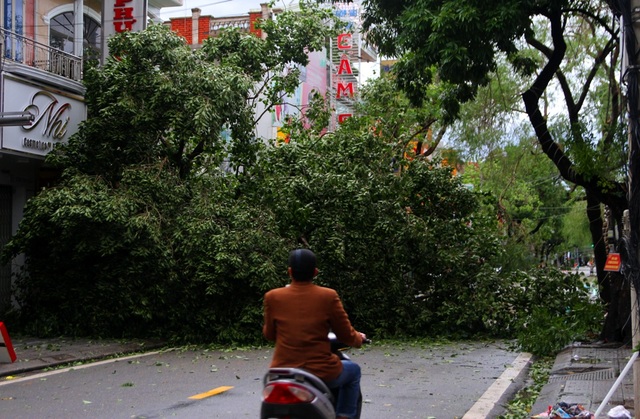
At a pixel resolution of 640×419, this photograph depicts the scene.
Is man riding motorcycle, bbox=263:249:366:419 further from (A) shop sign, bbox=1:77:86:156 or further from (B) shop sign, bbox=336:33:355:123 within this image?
(B) shop sign, bbox=336:33:355:123

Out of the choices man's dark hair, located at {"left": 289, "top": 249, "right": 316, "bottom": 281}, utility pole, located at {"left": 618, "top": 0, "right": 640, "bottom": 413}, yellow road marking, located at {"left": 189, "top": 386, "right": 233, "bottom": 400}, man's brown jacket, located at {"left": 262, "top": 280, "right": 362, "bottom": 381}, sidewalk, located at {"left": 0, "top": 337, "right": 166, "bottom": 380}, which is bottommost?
yellow road marking, located at {"left": 189, "top": 386, "right": 233, "bottom": 400}

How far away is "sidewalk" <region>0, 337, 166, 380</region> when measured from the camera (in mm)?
11619

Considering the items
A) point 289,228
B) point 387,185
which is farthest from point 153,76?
point 387,185

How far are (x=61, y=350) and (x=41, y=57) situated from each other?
706 cm

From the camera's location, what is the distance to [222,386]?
1009 centimetres

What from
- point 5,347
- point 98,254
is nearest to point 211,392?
point 5,347

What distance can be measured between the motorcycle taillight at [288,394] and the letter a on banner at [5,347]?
7.63 m

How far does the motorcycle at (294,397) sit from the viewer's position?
4867 mm

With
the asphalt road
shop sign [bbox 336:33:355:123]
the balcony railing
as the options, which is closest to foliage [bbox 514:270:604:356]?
the asphalt road

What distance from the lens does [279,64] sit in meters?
19.4

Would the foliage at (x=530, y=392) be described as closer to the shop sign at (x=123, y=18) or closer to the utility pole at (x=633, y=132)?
the utility pole at (x=633, y=132)

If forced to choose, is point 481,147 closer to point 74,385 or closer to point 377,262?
point 377,262

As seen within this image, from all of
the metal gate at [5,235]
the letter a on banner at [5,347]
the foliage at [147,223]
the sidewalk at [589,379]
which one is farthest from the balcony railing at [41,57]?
the sidewalk at [589,379]

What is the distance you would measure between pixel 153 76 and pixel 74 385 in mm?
7381
